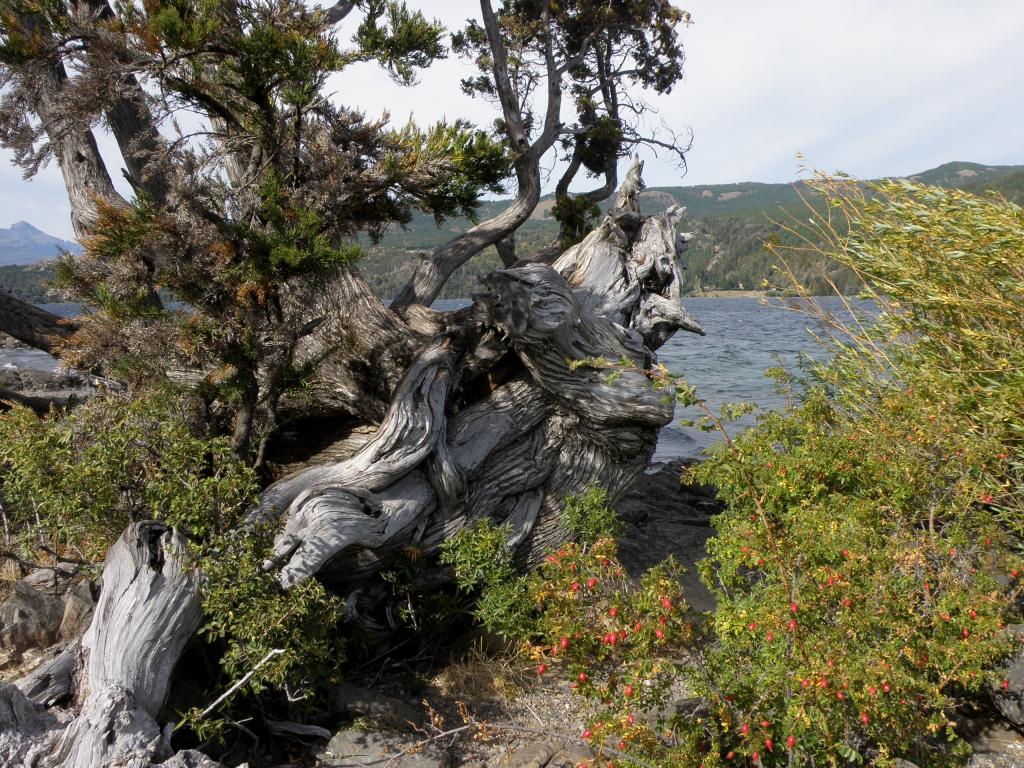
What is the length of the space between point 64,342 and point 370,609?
291 centimetres

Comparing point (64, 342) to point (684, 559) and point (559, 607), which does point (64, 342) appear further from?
point (684, 559)

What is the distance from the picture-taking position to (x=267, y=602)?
3.92 meters

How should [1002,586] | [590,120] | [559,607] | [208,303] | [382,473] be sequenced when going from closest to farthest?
1. [559,607]
2. [1002,586]
3. [208,303]
4. [382,473]
5. [590,120]

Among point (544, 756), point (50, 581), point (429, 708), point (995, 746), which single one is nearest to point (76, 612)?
point (50, 581)

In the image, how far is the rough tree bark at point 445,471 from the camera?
382cm

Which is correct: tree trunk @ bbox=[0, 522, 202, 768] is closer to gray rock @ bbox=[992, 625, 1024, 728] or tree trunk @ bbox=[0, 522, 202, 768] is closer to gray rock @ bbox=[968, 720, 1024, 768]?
gray rock @ bbox=[968, 720, 1024, 768]

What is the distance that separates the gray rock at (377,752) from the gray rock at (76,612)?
1990mm

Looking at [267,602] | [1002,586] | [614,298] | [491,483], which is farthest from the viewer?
[614,298]

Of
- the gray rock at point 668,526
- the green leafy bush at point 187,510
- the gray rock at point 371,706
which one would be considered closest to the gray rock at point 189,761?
the green leafy bush at point 187,510

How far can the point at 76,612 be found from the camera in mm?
4914

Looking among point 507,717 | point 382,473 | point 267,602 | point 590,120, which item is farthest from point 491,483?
point 590,120

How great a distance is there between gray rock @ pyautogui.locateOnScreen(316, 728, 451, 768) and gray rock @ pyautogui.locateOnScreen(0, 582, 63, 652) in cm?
224

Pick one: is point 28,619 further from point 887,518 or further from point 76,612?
point 887,518

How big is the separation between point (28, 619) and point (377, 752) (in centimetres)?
270
